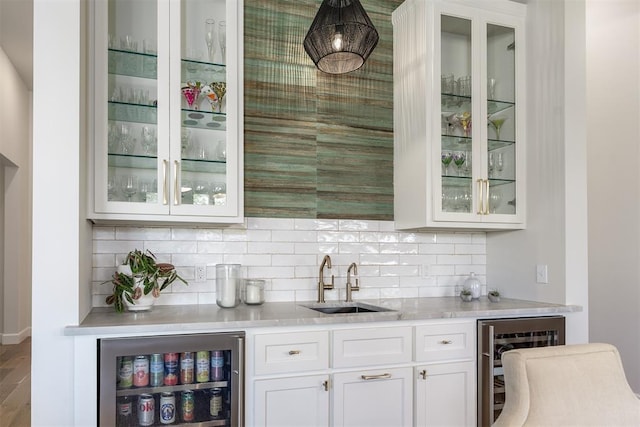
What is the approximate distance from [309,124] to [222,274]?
1.10m

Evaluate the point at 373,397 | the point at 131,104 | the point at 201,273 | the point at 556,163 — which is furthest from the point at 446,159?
the point at 131,104

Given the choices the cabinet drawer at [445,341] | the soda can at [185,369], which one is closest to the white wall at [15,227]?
the soda can at [185,369]

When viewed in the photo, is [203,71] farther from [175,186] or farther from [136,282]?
[136,282]

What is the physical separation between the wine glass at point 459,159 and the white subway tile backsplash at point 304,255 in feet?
1.78

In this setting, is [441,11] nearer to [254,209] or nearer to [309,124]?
[309,124]

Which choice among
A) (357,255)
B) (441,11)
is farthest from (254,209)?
(441,11)

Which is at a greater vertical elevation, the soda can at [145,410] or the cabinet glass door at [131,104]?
the cabinet glass door at [131,104]

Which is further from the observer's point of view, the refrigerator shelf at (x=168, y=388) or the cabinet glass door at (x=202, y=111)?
the cabinet glass door at (x=202, y=111)

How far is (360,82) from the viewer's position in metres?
3.42

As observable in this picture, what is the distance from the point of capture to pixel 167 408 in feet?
7.62

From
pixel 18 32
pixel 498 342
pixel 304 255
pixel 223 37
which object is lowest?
pixel 498 342

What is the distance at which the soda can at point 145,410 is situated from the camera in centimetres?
228

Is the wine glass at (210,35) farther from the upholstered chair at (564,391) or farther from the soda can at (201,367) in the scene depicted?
the upholstered chair at (564,391)

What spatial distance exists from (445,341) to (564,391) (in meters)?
1.29
